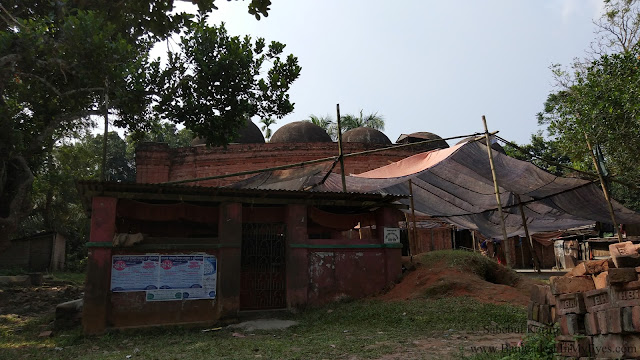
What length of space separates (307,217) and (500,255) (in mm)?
15191

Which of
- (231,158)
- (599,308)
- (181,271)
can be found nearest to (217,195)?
(181,271)

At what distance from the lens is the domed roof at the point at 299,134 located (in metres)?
24.3

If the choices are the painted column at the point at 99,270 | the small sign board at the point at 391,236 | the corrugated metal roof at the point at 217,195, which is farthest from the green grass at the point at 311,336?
the corrugated metal roof at the point at 217,195

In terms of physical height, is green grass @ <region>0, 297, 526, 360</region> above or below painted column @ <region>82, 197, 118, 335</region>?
below

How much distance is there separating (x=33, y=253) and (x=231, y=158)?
10.7 metres

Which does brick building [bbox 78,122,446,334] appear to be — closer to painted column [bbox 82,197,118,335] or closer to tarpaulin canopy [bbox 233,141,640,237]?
painted column [bbox 82,197,118,335]

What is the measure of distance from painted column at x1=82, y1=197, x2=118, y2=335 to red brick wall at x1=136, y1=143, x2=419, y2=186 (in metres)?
12.6

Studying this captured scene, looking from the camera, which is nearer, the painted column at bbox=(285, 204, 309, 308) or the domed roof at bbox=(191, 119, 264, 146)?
the painted column at bbox=(285, 204, 309, 308)

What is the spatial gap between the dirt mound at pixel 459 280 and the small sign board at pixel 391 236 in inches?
32.2

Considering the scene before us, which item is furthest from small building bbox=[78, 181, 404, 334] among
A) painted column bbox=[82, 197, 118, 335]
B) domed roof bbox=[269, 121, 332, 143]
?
domed roof bbox=[269, 121, 332, 143]

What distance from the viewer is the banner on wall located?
8523mm

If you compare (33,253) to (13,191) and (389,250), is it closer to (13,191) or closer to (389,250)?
(13,191)

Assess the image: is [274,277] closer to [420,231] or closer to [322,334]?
[322,334]

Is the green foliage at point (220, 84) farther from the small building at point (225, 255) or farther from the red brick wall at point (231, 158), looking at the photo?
Answer: the red brick wall at point (231, 158)
